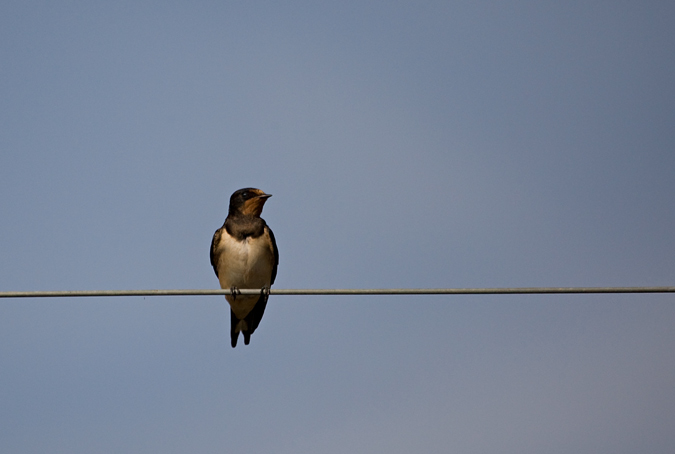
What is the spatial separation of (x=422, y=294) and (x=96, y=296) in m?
2.60

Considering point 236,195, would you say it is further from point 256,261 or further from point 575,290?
point 575,290

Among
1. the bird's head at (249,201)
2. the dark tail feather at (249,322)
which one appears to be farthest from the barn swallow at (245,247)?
the dark tail feather at (249,322)

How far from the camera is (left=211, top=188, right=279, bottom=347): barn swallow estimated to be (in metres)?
13.0

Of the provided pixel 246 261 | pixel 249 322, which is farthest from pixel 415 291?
pixel 249 322

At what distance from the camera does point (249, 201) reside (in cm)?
1318

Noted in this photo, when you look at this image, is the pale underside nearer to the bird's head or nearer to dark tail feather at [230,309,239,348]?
the bird's head

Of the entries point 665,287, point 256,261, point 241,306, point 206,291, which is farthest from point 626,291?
point 241,306

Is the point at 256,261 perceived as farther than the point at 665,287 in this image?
Yes

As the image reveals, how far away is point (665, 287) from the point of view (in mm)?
8164

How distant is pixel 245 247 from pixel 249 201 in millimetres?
621

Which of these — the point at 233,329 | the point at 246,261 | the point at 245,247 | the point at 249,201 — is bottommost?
the point at 233,329

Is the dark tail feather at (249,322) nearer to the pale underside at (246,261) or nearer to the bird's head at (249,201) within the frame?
the pale underside at (246,261)

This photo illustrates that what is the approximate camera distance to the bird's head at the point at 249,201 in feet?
43.2

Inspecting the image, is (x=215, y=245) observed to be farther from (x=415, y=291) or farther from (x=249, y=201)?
(x=415, y=291)
